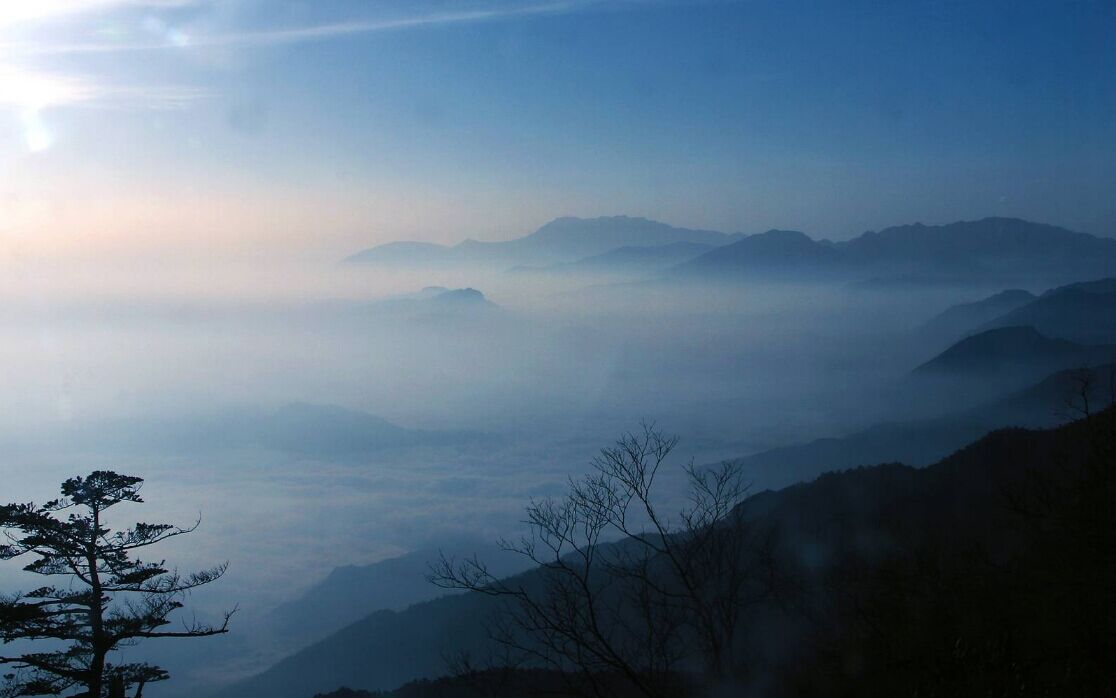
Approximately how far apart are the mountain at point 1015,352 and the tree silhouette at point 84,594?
174024 millimetres

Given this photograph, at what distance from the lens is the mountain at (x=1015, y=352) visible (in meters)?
161

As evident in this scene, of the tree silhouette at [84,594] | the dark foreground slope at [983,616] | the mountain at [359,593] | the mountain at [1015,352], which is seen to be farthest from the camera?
the mountain at [1015,352]

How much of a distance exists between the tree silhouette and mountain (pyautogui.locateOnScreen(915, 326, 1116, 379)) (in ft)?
571

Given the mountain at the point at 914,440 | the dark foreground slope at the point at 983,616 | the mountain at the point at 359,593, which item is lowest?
the mountain at the point at 359,593

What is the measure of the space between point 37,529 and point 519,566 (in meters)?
121

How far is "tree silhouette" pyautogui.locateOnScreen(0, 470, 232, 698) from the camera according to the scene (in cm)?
1142

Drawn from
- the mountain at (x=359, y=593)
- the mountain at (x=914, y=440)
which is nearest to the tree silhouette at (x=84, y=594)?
the mountain at (x=914, y=440)

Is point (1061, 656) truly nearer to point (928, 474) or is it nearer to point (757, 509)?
point (928, 474)

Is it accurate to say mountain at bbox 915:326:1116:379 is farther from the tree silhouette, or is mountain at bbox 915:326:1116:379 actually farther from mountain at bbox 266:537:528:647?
the tree silhouette

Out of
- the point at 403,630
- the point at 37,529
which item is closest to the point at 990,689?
the point at 37,529

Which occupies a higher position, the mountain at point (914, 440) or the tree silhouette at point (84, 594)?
the tree silhouette at point (84, 594)

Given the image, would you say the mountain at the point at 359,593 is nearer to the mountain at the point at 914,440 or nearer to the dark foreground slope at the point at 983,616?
the mountain at the point at 914,440

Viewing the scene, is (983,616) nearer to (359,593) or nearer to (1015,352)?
(359,593)

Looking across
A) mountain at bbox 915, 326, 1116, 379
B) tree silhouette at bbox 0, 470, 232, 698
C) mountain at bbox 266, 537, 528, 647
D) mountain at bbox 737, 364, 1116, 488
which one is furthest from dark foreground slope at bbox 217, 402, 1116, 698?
mountain at bbox 915, 326, 1116, 379
